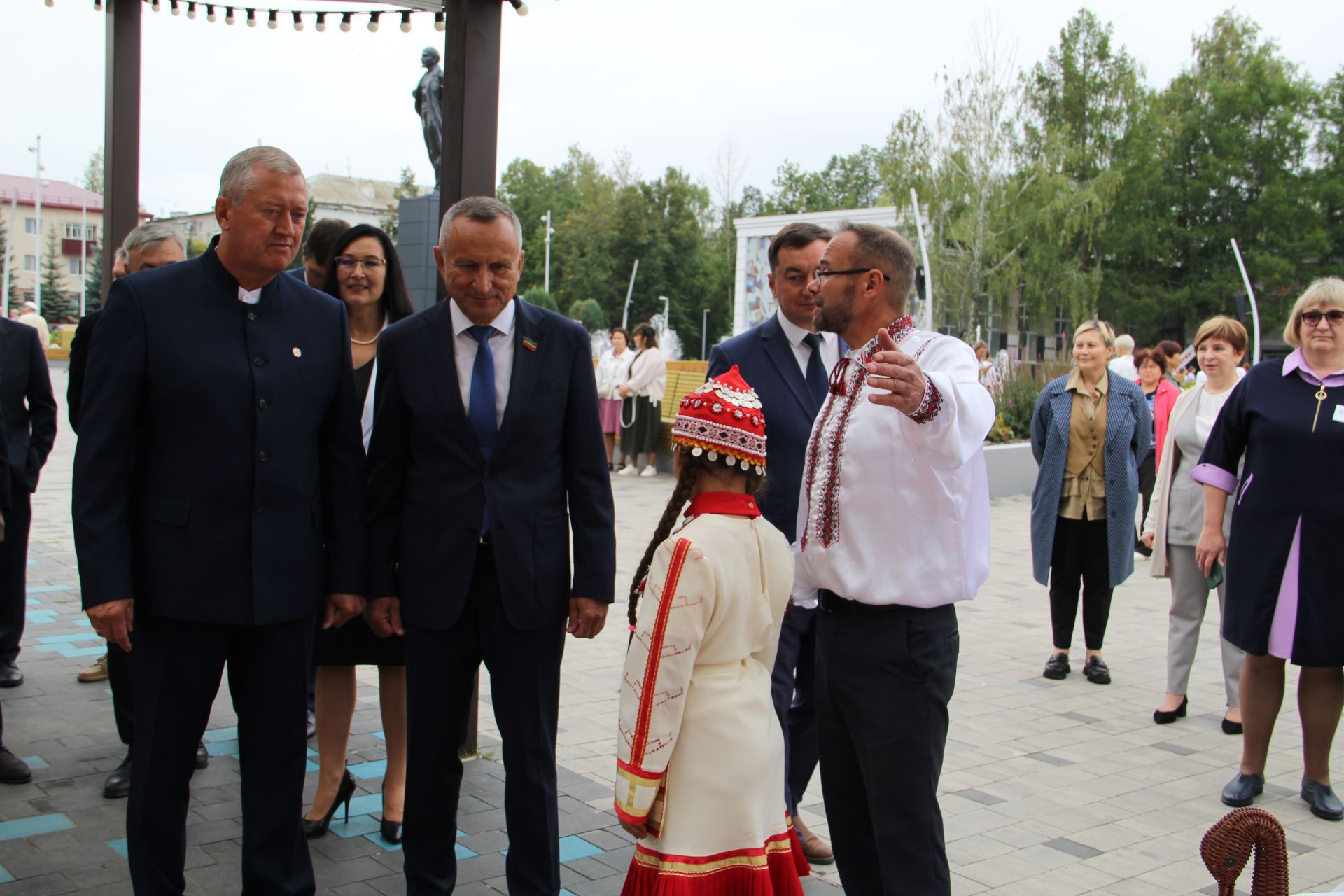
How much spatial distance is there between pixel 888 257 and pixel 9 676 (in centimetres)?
508

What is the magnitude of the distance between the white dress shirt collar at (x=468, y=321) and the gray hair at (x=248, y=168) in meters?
0.58

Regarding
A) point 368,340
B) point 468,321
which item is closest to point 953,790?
point 468,321

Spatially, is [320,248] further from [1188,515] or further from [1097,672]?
[1097,672]

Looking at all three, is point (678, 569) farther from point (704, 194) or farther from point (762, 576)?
point (704, 194)

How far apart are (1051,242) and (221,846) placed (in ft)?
160

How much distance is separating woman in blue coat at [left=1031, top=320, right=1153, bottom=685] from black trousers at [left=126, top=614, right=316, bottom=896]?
4782 mm

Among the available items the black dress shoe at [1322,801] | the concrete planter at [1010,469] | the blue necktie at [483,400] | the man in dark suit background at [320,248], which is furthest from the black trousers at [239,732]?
the concrete planter at [1010,469]

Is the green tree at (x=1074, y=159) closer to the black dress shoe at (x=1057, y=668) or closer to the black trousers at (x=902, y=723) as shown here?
the black dress shoe at (x=1057, y=668)

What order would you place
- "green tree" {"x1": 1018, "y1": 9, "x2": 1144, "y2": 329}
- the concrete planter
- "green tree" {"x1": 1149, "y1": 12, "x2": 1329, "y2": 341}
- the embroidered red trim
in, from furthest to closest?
"green tree" {"x1": 1149, "y1": 12, "x2": 1329, "y2": 341} < "green tree" {"x1": 1018, "y1": 9, "x2": 1144, "y2": 329} < the concrete planter < the embroidered red trim

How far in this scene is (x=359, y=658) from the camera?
4027 mm

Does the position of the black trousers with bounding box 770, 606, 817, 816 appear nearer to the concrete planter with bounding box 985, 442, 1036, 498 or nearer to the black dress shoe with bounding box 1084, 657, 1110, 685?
the black dress shoe with bounding box 1084, 657, 1110, 685

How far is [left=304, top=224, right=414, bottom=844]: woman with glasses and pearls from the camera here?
4023 mm

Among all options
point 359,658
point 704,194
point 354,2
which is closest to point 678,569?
point 359,658

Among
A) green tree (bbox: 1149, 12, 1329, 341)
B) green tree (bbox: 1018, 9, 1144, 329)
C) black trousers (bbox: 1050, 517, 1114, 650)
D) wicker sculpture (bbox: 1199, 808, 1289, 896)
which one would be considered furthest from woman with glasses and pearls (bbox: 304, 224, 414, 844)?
green tree (bbox: 1149, 12, 1329, 341)
